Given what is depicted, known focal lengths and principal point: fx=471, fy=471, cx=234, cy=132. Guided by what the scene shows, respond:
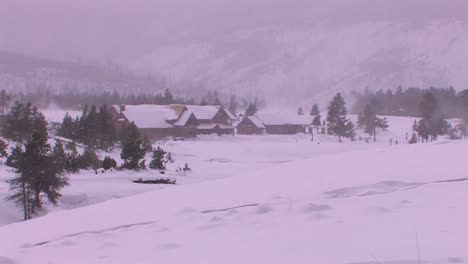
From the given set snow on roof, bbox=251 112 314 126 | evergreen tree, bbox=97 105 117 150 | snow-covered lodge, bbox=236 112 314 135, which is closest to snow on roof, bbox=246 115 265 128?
snow-covered lodge, bbox=236 112 314 135

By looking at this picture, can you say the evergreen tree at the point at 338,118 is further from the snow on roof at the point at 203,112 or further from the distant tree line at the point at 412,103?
the distant tree line at the point at 412,103

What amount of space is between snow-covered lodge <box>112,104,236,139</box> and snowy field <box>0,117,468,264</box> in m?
67.4

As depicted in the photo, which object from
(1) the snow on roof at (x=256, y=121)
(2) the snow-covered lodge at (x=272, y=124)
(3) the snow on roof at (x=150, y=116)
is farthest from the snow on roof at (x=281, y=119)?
(3) the snow on roof at (x=150, y=116)

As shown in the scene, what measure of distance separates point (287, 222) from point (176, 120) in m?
74.1

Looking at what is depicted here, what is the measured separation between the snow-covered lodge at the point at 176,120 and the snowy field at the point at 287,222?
67365 mm

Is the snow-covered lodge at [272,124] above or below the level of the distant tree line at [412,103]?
below

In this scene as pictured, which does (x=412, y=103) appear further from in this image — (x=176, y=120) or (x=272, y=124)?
(x=176, y=120)

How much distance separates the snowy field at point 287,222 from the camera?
477cm

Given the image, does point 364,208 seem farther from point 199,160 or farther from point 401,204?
point 199,160

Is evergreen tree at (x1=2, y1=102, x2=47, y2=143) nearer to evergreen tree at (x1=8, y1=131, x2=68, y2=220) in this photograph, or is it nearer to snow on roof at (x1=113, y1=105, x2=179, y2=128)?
snow on roof at (x1=113, y1=105, x2=179, y2=128)

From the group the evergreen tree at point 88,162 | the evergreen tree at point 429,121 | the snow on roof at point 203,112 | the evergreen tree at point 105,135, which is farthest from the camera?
the snow on roof at point 203,112

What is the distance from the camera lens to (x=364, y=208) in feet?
20.7

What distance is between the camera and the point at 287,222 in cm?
608

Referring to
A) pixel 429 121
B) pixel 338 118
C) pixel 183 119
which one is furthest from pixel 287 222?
pixel 183 119
